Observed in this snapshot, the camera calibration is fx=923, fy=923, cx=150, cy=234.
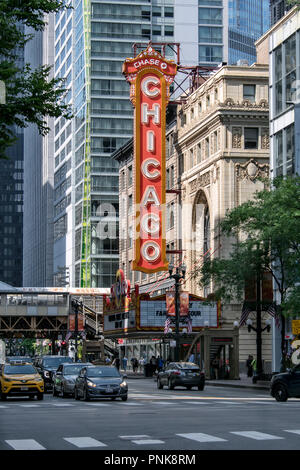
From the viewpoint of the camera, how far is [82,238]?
139 m

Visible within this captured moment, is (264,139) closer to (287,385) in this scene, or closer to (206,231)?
(206,231)

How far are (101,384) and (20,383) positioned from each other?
4556 mm

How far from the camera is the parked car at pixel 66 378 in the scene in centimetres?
4212

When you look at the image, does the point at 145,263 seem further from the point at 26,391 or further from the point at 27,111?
the point at 27,111

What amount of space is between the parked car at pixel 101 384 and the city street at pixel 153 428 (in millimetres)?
6234

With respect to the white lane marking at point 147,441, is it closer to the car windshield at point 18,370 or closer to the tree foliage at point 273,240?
the car windshield at point 18,370

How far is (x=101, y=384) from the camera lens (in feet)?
123

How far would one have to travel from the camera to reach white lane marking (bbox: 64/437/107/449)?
1775cm

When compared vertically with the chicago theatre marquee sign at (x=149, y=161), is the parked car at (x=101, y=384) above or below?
below

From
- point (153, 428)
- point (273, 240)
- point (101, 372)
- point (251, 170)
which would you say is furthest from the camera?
point (251, 170)

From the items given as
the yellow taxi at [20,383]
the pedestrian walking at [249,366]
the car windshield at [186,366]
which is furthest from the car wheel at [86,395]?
the pedestrian walking at [249,366]

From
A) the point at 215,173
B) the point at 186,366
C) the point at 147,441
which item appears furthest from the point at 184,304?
the point at 147,441

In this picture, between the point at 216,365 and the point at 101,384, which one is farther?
the point at 216,365
